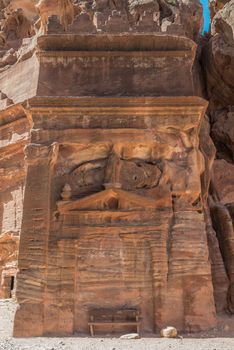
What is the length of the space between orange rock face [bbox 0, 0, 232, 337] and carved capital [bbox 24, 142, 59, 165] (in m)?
0.03

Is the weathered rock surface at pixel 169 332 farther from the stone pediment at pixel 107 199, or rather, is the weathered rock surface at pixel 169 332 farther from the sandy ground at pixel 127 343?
the stone pediment at pixel 107 199

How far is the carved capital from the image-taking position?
970 centimetres

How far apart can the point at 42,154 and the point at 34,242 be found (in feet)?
7.20

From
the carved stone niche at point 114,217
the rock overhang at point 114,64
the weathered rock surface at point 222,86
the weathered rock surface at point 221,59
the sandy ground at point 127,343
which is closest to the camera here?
the sandy ground at point 127,343

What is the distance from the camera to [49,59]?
11.2 meters

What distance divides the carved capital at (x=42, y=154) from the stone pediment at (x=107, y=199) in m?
1.19

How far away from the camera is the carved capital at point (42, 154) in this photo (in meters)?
9.70

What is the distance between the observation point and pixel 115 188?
935cm

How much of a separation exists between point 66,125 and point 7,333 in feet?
16.5

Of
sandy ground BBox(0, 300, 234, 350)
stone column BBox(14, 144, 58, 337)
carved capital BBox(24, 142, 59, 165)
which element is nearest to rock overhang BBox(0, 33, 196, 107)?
carved capital BBox(24, 142, 59, 165)

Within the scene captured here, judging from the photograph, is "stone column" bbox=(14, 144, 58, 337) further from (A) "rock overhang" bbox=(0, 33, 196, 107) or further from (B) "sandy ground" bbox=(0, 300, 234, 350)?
(A) "rock overhang" bbox=(0, 33, 196, 107)

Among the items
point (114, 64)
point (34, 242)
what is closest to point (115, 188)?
point (34, 242)

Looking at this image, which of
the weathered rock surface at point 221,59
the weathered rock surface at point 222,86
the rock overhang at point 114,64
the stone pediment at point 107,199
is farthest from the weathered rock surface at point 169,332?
the weathered rock surface at point 221,59

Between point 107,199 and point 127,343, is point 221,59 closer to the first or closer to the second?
point 107,199
